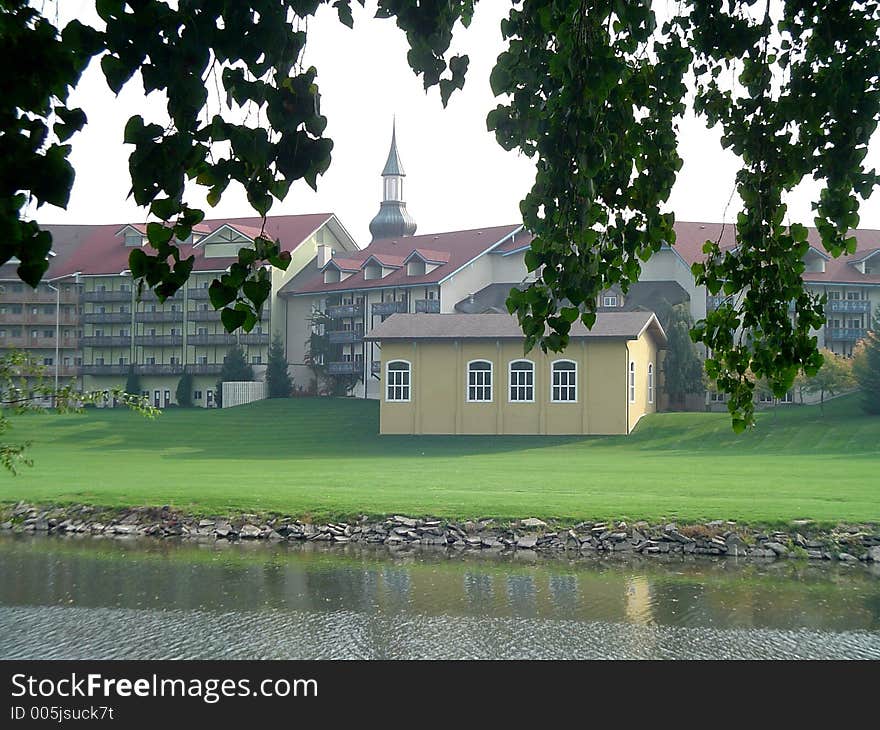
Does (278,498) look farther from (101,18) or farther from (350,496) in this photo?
(101,18)

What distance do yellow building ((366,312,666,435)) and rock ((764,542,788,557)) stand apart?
A: 69.3 ft

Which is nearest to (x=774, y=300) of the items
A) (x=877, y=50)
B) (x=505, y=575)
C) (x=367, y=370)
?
(x=877, y=50)

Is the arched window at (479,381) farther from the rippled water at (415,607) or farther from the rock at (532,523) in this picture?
the rippled water at (415,607)

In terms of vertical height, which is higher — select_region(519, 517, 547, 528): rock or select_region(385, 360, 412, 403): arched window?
select_region(385, 360, 412, 403): arched window

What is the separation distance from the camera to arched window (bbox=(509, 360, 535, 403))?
43.4 metres

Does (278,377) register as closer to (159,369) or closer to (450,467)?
(159,369)

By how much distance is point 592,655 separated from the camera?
13289 millimetres

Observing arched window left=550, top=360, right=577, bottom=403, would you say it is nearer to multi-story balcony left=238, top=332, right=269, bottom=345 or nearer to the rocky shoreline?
the rocky shoreline

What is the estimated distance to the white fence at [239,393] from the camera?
60.0 m

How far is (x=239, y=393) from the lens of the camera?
198 ft

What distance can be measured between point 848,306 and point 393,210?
1282 inches

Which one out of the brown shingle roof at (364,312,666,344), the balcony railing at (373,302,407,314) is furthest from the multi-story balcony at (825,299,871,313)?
the balcony railing at (373,302,407,314)

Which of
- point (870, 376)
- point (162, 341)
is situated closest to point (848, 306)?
point (870, 376)

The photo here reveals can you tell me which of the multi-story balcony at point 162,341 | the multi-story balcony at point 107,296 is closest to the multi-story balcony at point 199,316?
the multi-story balcony at point 162,341
